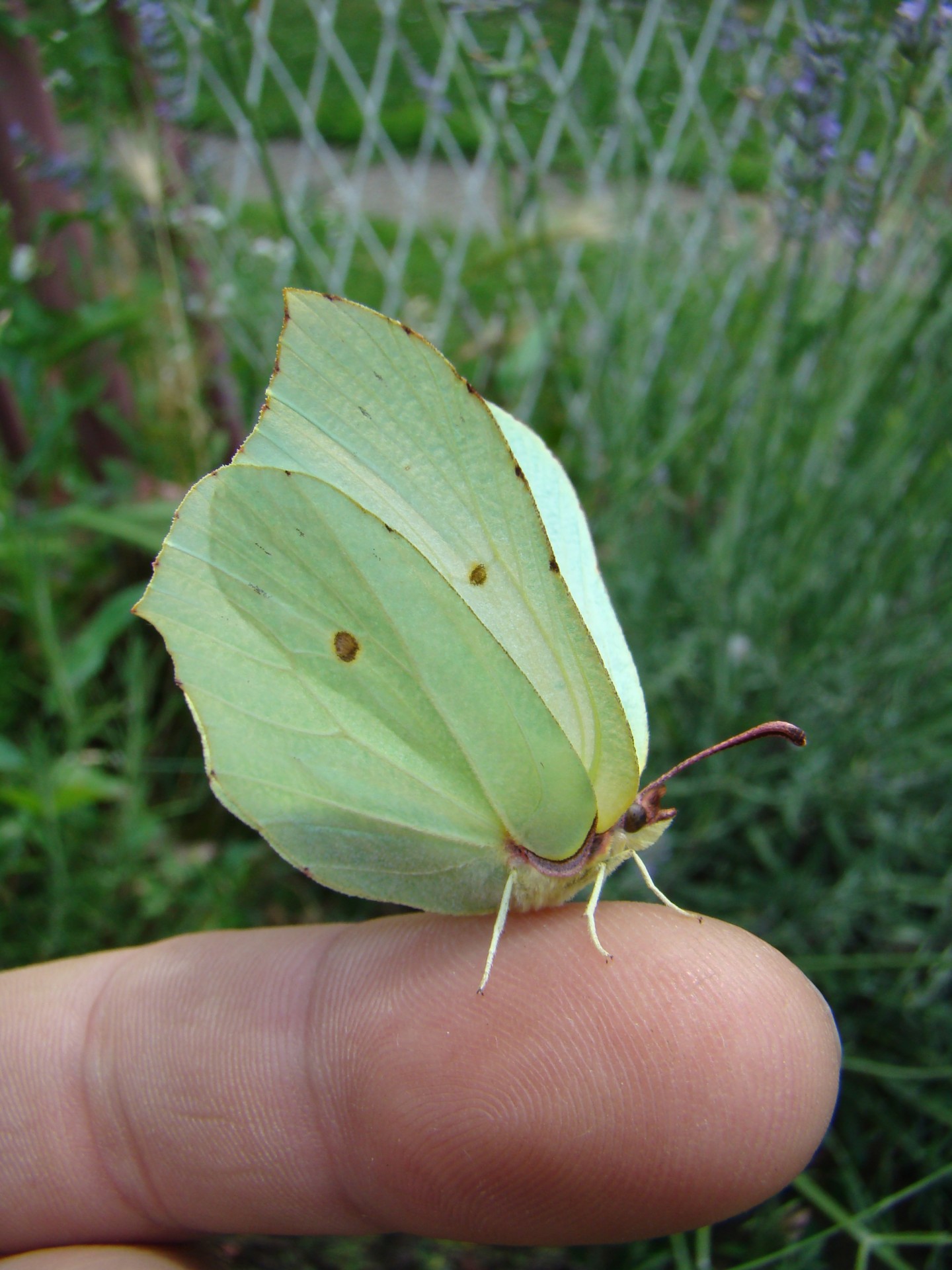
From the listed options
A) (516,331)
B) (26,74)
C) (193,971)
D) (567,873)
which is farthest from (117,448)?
(567,873)

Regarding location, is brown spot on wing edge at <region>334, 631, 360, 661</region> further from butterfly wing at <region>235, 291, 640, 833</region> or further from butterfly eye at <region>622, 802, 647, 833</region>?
butterfly eye at <region>622, 802, 647, 833</region>

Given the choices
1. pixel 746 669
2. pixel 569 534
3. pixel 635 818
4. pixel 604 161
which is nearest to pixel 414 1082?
pixel 635 818

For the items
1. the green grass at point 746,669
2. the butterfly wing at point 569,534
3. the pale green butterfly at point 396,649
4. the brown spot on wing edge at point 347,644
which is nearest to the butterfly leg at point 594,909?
the pale green butterfly at point 396,649

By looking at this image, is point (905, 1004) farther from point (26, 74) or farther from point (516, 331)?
point (26, 74)

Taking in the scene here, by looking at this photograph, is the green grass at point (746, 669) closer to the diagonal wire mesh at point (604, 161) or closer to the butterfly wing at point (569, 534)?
the diagonal wire mesh at point (604, 161)

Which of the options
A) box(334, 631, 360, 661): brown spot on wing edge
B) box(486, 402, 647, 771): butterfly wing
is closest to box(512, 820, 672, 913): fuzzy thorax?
box(486, 402, 647, 771): butterfly wing

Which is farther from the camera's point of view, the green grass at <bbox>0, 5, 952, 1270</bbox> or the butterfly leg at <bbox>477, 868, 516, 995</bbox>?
the green grass at <bbox>0, 5, 952, 1270</bbox>
